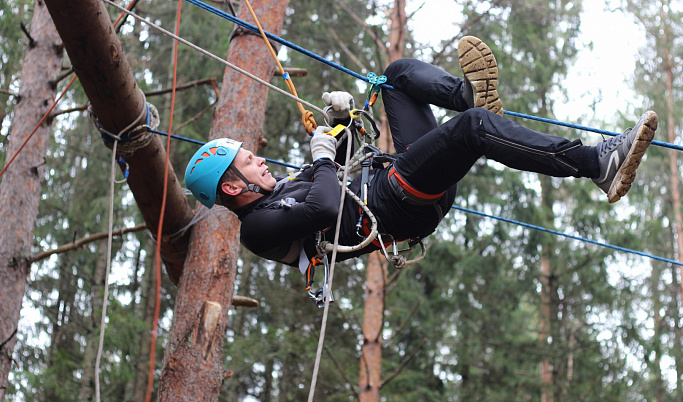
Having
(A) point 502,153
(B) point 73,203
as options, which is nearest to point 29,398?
(B) point 73,203

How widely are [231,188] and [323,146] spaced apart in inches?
A: 21.3

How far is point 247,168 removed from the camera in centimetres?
372

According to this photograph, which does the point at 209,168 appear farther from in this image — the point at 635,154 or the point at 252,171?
the point at 635,154

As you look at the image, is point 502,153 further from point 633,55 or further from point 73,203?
point 633,55

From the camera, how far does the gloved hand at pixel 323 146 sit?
11.5 feet

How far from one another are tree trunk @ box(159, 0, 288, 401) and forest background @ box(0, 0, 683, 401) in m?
5.38

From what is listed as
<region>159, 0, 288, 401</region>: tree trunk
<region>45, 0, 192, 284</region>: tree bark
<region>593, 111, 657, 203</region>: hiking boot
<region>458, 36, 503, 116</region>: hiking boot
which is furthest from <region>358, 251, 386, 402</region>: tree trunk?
<region>593, 111, 657, 203</region>: hiking boot

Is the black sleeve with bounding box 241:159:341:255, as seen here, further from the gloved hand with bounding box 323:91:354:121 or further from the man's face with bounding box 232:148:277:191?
the gloved hand with bounding box 323:91:354:121

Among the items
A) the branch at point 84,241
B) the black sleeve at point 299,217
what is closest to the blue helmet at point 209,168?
the black sleeve at point 299,217

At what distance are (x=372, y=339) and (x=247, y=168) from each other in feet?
15.4

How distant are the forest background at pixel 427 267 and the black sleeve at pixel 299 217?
23.1 feet

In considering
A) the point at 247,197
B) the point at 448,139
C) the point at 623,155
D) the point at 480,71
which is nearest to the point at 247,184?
the point at 247,197

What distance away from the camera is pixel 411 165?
11.2 ft

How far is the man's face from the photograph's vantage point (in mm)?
3703
